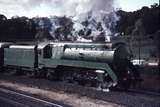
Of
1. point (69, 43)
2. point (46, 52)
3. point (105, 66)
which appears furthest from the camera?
point (46, 52)

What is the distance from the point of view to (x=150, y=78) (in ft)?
71.5

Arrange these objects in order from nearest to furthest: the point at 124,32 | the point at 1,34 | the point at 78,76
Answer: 1. the point at 78,76
2. the point at 124,32
3. the point at 1,34

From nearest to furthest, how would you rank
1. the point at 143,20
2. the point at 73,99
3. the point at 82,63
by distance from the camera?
the point at 73,99 → the point at 82,63 → the point at 143,20

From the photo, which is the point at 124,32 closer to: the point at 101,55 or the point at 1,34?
the point at 1,34

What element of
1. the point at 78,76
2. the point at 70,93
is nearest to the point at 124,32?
the point at 78,76

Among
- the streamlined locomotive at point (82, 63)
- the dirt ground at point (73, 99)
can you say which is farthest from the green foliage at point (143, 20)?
the dirt ground at point (73, 99)

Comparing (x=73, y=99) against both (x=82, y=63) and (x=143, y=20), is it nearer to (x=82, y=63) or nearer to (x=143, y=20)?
(x=82, y=63)

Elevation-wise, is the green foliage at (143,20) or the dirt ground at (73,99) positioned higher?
the green foliage at (143,20)

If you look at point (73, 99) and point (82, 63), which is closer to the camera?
point (73, 99)

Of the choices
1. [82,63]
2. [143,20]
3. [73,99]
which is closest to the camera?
[73,99]

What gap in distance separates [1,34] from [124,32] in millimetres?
22246

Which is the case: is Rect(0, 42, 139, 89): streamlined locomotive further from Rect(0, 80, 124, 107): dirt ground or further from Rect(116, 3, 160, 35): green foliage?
Rect(116, 3, 160, 35): green foliage

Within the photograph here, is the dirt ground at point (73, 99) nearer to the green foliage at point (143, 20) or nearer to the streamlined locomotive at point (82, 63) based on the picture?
the streamlined locomotive at point (82, 63)

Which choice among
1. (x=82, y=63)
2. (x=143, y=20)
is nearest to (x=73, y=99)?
(x=82, y=63)
